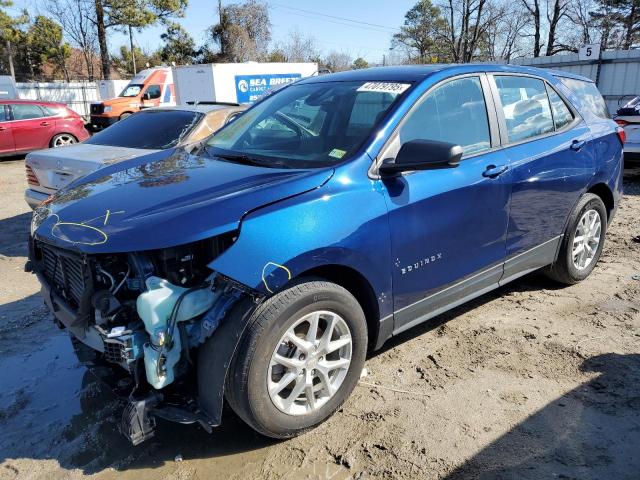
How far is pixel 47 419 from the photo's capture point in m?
3.05

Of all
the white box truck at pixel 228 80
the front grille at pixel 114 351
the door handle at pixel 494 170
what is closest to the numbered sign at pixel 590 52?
the white box truck at pixel 228 80

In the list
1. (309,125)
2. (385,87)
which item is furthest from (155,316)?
(385,87)

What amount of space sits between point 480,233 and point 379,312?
3.11 feet

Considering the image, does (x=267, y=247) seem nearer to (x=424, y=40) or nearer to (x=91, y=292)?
(x=91, y=292)

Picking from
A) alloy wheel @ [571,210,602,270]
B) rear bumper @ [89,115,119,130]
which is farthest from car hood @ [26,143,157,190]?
rear bumper @ [89,115,119,130]

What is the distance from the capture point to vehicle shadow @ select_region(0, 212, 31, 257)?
6.22m

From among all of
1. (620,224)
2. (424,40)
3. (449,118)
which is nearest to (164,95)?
(620,224)

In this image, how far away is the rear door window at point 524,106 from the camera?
376 centimetres

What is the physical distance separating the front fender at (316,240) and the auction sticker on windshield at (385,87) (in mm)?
742

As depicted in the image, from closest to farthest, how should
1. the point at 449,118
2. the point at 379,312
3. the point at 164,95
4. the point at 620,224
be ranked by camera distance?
the point at 379,312
the point at 449,118
the point at 620,224
the point at 164,95

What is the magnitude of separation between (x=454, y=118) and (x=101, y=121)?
60.1 feet

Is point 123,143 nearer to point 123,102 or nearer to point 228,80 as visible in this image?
point 228,80

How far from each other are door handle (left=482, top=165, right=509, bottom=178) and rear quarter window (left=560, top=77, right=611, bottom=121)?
147cm

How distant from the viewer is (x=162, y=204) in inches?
103
